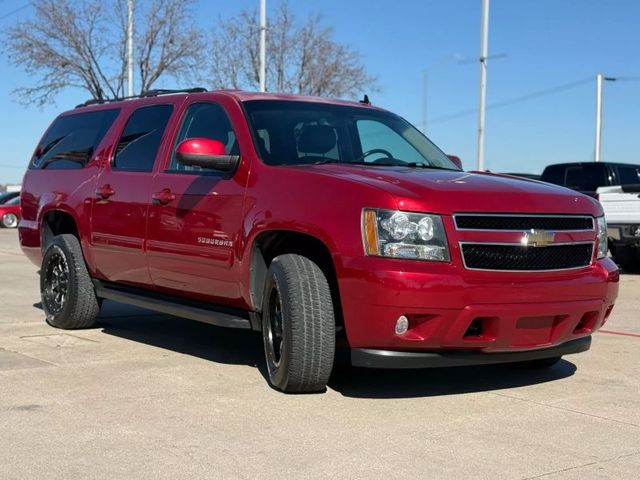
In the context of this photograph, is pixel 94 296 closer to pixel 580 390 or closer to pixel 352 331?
pixel 352 331

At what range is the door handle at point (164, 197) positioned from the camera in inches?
239

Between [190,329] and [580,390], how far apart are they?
3.64m

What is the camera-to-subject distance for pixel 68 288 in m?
7.27

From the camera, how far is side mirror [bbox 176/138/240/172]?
5.45 metres

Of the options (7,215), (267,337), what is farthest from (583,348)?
(7,215)

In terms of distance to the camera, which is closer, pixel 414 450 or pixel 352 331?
pixel 414 450

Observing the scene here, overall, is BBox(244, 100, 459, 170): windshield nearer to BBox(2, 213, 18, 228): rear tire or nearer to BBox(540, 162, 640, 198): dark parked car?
BBox(540, 162, 640, 198): dark parked car

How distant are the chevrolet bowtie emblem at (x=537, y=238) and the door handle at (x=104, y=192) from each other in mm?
3428

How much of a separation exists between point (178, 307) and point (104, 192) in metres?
1.37

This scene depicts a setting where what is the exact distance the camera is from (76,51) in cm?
3212

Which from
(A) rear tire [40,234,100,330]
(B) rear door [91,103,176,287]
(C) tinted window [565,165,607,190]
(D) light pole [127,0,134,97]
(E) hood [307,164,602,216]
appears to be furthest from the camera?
(D) light pole [127,0,134,97]

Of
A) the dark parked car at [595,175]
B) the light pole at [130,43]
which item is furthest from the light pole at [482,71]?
the light pole at [130,43]

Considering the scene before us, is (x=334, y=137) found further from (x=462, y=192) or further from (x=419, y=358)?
(x=419, y=358)

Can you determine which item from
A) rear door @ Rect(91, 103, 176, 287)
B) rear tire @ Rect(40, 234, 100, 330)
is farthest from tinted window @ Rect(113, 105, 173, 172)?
rear tire @ Rect(40, 234, 100, 330)
